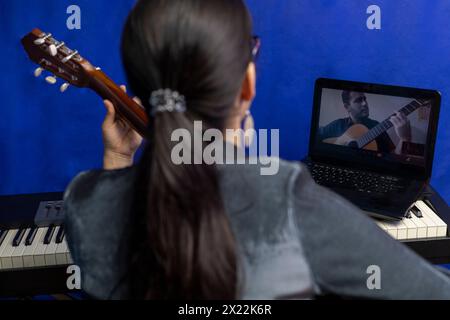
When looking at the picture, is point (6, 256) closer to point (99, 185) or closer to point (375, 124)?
point (99, 185)

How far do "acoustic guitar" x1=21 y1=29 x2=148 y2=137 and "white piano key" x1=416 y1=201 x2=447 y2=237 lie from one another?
0.82 m

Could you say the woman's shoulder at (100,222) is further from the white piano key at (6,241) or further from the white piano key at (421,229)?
the white piano key at (421,229)

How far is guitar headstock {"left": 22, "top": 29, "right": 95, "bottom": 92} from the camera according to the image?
3.96 ft

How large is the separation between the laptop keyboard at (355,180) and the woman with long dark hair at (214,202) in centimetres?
81

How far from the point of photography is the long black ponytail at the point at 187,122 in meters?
0.71

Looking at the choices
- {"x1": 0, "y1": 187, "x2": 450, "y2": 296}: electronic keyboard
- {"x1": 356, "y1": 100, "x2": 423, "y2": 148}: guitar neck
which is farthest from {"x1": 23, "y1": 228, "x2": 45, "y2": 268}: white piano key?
{"x1": 356, "y1": 100, "x2": 423, "y2": 148}: guitar neck

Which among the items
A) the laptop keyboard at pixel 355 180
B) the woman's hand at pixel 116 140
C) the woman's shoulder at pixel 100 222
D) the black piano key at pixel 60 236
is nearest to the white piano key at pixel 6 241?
the black piano key at pixel 60 236

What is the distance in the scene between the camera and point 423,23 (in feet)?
5.39

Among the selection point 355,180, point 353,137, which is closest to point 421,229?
point 355,180

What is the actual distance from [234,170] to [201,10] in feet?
0.72

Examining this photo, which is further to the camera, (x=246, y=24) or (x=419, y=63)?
(x=419, y=63)

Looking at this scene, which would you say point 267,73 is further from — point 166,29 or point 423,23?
point 166,29
